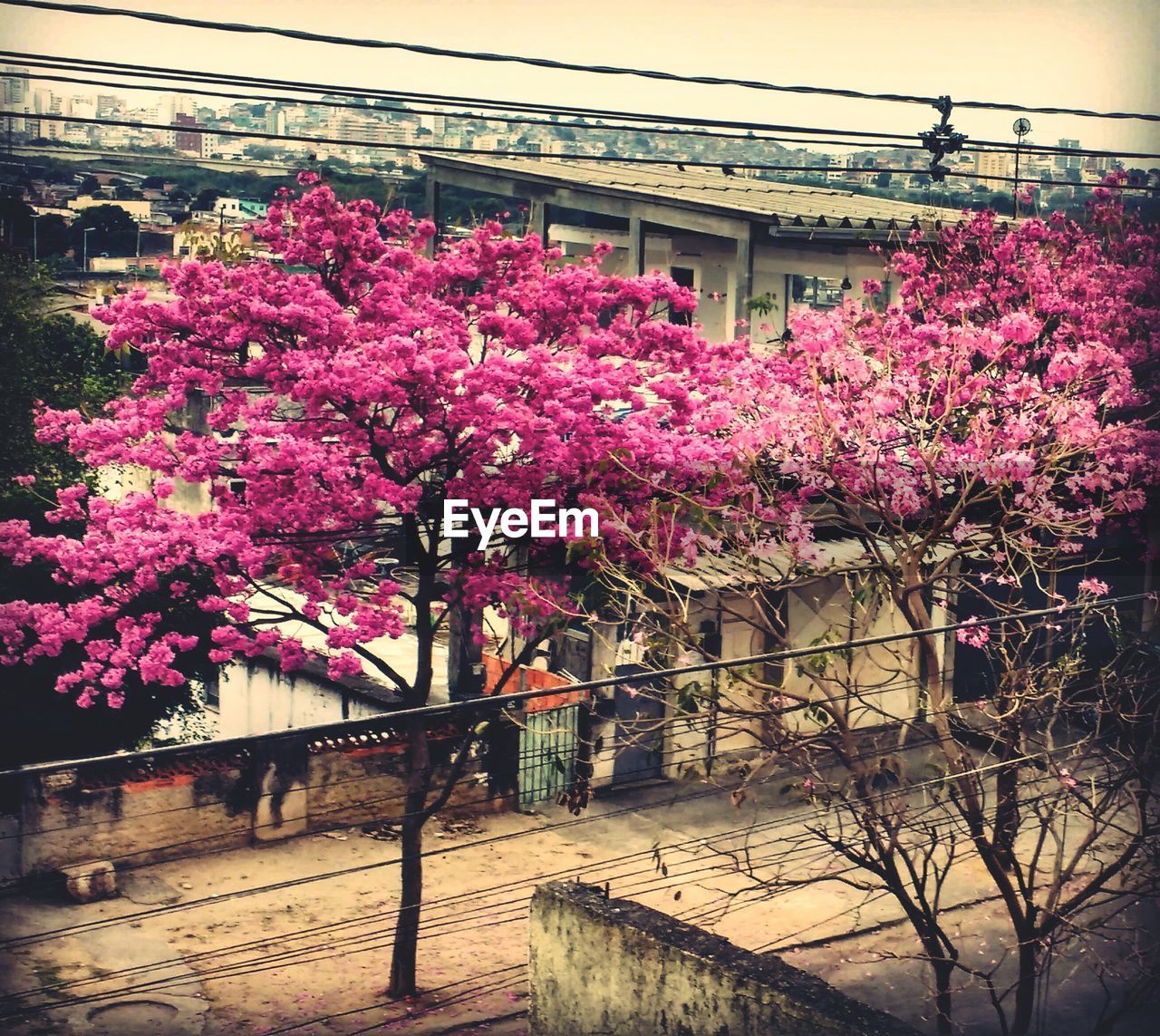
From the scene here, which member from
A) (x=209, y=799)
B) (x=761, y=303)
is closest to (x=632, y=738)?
(x=209, y=799)

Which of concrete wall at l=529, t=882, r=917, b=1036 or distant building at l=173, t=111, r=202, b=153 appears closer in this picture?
concrete wall at l=529, t=882, r=917, b=1036

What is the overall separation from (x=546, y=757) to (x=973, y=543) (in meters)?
5.70

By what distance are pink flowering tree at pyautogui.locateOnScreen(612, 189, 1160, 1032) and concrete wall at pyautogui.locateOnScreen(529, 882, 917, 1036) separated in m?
1.74

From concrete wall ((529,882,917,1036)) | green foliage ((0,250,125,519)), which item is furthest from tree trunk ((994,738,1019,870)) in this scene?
green foliage ((0,250,125,519))

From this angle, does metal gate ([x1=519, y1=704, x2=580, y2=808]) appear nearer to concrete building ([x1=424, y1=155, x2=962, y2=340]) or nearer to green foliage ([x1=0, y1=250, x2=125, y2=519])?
green foliage ([x1=0, y1=250, x2=125, y2=519])

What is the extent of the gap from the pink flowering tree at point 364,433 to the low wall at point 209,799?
98 cm

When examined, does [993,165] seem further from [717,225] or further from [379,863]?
[379,863]

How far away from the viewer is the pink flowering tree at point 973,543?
10602 mm

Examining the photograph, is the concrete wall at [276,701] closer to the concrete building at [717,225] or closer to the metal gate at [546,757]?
the metal gate at [546,757]

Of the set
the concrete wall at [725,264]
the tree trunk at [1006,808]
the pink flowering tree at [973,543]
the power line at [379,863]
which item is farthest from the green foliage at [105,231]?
the tree trunk at [1006,808]

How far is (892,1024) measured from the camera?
716cm

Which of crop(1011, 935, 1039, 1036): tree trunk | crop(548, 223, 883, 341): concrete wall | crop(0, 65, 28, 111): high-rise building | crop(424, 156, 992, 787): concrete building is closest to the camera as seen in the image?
crop(1011, 935, 1039, 1036): tree trunk

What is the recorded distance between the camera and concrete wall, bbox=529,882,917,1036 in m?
7.44

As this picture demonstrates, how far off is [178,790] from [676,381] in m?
5.74
